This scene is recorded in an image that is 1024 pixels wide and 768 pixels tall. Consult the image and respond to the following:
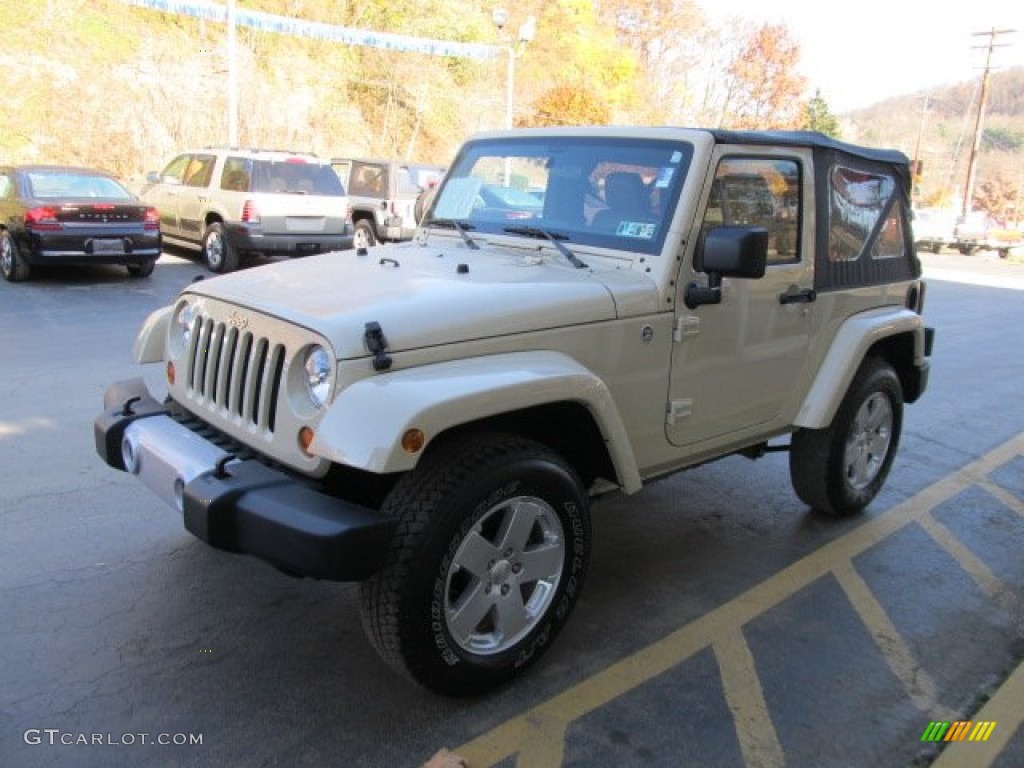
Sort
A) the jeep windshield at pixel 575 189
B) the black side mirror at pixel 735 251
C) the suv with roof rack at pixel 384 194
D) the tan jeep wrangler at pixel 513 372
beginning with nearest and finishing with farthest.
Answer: the tan jeep wrangler at pixel 513 372
the black side mirror at pixel 735 251
the jeep windshield at pixel 575 189
the suv with roof rack at pixel 384 194

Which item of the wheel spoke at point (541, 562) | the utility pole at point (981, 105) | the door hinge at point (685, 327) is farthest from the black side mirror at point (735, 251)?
the utility pole at point (981, 105)

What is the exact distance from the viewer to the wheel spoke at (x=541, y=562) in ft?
10.0

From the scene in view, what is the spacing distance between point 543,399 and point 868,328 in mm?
2272

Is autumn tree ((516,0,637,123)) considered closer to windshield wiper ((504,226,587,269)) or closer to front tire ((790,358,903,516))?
front tire ((790,358,903,516))

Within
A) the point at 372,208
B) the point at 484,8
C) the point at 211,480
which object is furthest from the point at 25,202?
the point at 484,8

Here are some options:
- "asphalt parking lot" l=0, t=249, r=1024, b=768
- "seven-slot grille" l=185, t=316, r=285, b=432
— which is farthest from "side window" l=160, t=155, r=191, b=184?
"seven-slot grille" l=185, t=316, r=285, b=432

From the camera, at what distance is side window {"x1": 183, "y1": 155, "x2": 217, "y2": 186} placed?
13289mm

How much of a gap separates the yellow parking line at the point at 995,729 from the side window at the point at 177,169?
1357 centimetres

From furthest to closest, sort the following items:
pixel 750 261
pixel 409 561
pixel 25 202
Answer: pixel 25 202 < pixel 750 261 < pixel 409 561

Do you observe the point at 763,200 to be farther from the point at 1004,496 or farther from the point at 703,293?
the point at 1004,496

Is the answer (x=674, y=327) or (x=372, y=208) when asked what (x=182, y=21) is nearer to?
(x=372, y=208)

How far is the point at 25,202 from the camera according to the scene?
10.8 meters

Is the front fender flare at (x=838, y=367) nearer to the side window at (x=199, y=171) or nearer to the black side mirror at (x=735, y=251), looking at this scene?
the black side mirror at (x=735, y=251)

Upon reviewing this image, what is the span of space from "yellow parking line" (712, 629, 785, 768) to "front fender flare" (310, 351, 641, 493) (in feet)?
3.27
